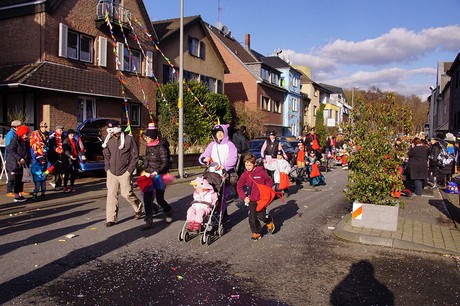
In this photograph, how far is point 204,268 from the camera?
5.41m

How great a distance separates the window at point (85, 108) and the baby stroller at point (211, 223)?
14955 mm

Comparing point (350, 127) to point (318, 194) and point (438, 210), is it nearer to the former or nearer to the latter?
point (438, 210)

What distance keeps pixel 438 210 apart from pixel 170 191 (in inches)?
294

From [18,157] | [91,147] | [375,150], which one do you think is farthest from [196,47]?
[375,150]

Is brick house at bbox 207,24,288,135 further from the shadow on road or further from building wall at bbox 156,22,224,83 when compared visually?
the shadow on road

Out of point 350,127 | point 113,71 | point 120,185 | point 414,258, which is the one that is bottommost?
point 414,258

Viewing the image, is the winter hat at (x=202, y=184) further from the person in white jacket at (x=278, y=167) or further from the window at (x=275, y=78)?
the window at (x=275, y=78)

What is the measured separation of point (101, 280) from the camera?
4.89m

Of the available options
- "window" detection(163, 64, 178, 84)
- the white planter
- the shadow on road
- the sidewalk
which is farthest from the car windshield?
the shadow on road

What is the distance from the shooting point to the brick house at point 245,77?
39.5 m

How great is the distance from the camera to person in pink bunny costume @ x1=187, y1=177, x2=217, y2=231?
Result: 645 centimetres

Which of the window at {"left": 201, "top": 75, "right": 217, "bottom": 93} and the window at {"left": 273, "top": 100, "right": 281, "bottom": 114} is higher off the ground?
the window at {"left": 201, "top": 75, "right": 217, "bottom": 93}

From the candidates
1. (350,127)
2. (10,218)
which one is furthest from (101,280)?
(350,127)

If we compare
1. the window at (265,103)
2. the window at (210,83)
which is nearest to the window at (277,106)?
the window at (265,103)
